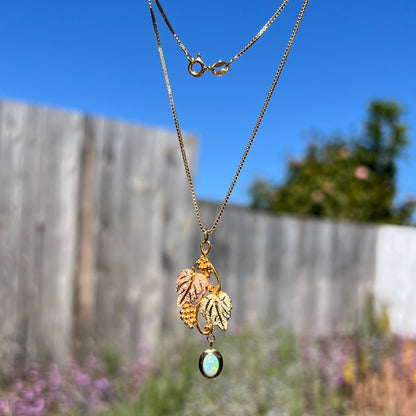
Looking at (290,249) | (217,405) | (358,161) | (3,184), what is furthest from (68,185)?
(358,161)

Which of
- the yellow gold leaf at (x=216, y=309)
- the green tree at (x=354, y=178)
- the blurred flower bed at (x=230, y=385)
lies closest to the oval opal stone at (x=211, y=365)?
the yellow gold leaf at (x=216, y=309)

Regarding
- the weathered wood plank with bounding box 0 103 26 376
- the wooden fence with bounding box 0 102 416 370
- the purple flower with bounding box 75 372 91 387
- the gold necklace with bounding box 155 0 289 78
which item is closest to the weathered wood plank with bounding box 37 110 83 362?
the wooden fence with bounding box 0 102 416 370

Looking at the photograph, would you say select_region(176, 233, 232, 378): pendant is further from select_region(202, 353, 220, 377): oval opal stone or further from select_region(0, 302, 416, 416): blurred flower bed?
select_region(0, 302, 416, 416): blurred flower bed

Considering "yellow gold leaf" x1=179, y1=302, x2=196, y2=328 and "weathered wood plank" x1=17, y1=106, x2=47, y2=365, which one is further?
"weathered wood plank" x1=17, y1=106, x2=47, y2=365

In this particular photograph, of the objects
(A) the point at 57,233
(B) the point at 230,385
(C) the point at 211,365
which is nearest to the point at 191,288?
(C) the point at 211,365

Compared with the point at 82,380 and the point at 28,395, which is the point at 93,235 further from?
the point at 28,395

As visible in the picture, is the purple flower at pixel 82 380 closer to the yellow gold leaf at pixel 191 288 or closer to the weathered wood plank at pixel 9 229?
the weathered wood plank at pixel 9 229

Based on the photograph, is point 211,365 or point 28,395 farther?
point 28,395
